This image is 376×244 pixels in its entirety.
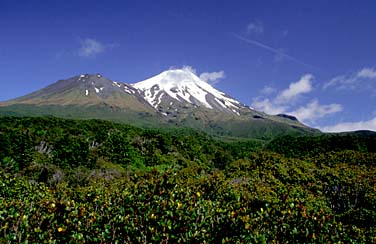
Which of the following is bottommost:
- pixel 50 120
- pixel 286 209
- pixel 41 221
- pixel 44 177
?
pixel 44 177

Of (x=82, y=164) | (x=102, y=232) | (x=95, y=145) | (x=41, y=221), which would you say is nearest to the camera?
(x=102, y=232)

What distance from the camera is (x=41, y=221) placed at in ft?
22.8

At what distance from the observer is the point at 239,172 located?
92.2 feet

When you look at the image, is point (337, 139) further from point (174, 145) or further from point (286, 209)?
point (286, 209)

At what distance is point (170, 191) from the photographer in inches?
331

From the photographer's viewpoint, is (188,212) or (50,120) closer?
(188,212)

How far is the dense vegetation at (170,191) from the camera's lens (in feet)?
21.7

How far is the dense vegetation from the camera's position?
21.7 ft

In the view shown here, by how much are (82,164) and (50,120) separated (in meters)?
20.9

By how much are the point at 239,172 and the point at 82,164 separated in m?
24.6

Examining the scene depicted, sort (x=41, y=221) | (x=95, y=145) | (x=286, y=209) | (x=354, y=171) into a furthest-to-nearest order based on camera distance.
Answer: (x=95, y=145) < (x=354, y=171) < (x=286, y=209) < (x=41, y=221)

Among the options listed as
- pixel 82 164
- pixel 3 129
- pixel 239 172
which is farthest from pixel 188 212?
pixel 3 129

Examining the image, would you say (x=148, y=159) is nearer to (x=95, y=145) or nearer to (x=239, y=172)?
(x=95, y=145)

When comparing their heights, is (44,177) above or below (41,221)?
below
